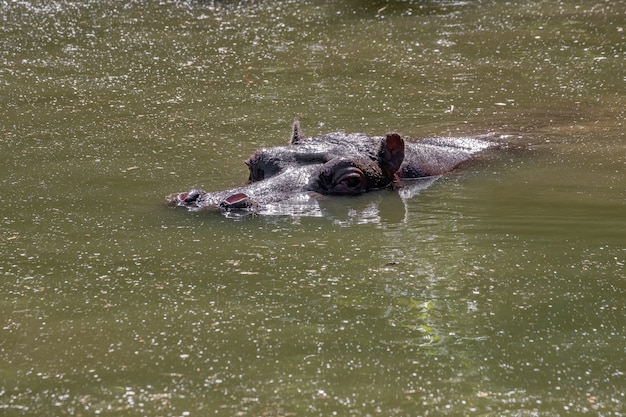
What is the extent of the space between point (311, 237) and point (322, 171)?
47.9 inches

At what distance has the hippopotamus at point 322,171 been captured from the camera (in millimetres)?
6895

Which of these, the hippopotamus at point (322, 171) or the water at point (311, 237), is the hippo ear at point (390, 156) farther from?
the water at point (311, 237)

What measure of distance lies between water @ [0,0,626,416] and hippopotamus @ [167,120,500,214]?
0.66 ft

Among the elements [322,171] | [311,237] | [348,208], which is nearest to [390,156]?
[322,171]

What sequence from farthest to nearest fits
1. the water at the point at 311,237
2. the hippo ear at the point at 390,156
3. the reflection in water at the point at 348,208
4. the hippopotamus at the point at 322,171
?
the hippo ear at the point at 390,156 < the hippopotamus at the point at 322,171 < the reflection in water at the point at 348,208 < the water at the point at 311,237

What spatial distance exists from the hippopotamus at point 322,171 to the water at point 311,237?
202 mm

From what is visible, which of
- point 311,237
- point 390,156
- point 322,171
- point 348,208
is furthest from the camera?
point 390,156

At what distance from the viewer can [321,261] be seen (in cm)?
569

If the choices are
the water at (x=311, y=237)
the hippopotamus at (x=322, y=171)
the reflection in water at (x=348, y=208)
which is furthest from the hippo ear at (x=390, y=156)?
the water at (x=311, y=237)

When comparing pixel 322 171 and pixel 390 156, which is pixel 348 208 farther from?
pixel 390 156

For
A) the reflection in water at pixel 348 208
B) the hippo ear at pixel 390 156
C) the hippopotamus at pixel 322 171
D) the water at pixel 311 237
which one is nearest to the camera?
the water at pixel 311 237

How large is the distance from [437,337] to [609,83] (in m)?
6.29

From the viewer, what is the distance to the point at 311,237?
618 cm

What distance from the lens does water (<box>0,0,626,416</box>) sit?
427 centimetres
